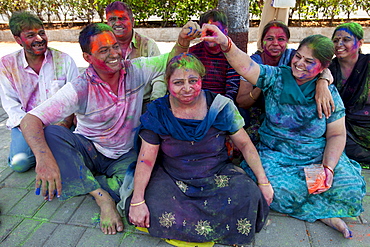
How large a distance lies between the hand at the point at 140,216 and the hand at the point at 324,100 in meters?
1.64

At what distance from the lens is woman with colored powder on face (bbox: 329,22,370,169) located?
119 inches

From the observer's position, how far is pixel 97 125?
2793mm

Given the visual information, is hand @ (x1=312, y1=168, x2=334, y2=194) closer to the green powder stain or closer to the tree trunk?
the green powder stain

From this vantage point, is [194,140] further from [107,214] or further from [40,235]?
[40,235]

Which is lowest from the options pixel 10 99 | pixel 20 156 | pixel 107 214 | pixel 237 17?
pixel 107 214

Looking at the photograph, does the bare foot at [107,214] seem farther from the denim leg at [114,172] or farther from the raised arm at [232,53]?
the raised arm at [232,53]

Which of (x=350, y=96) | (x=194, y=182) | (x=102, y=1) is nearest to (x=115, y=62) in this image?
(x=194, y=182)

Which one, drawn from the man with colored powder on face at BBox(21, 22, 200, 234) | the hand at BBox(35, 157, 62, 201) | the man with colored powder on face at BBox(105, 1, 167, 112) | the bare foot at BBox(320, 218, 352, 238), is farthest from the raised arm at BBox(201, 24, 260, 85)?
the hand at BBox(35, 157, 62, 201)

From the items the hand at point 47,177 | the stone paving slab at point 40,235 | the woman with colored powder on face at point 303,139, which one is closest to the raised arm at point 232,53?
the woman with colored powder on face at point 303,139

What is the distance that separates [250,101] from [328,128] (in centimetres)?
86

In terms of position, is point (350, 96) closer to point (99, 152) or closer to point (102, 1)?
point (99, 152)

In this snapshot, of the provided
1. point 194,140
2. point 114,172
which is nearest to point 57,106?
point 114,172

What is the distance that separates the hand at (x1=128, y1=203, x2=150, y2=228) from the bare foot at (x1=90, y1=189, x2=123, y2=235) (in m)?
0.22

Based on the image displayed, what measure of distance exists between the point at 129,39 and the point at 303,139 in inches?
87.1
